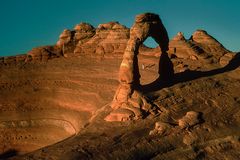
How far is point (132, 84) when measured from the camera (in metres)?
14.6

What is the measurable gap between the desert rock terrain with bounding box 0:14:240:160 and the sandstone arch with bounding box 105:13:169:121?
0.62 feet

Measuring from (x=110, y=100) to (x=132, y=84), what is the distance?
6024 mm

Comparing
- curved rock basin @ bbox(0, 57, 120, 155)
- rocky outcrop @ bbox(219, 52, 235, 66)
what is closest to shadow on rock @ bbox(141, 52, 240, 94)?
rocky outcrop @ bbox(219, 52, 235, 66)

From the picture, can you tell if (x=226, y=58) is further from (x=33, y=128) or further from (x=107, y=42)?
(x=33, y=128)

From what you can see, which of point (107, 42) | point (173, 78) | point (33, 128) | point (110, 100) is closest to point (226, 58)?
point (173, 78)

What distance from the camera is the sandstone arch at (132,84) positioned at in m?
13.9

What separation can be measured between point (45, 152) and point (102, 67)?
50.7ft

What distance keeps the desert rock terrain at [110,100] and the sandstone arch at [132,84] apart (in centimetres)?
19

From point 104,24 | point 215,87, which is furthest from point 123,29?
point 215,87

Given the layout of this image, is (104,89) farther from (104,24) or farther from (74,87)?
(104,24)

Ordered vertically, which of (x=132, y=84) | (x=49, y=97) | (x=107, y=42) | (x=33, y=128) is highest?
(x=107, y=42)

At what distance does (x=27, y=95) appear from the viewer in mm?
25391

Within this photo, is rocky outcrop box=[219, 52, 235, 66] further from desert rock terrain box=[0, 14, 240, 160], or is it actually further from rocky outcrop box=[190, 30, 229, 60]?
rocky outcrop box=[190, 30, 229, 60]

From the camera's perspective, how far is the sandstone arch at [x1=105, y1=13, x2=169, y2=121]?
13859 millimetres
